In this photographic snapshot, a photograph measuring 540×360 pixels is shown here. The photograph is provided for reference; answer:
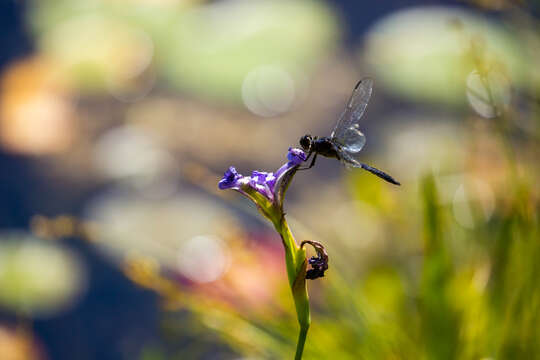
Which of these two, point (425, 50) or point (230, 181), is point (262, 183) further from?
point (425, 50)

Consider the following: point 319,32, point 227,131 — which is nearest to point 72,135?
point 227,131

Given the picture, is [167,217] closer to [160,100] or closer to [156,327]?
[156,327]

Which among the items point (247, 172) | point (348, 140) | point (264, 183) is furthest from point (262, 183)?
point (247, 172)

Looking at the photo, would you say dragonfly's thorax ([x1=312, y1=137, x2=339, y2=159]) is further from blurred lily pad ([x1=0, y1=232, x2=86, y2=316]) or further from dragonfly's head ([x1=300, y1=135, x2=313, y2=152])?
blurred lily pad ([x1=0, y1=232, x2=86, y2=316])

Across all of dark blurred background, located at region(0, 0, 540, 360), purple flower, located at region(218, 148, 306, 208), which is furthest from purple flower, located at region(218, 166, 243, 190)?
dark blurred background, located at region(0, 0, 540, 360)

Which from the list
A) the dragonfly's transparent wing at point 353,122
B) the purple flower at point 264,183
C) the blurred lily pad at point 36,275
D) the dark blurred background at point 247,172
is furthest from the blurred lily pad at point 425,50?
the purple flower at point 264,183

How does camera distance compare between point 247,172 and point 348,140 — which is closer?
point 348,140

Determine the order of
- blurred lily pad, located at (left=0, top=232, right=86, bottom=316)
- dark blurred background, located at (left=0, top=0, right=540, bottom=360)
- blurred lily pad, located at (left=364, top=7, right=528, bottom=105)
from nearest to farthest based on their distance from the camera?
1. dark blurred background, located at (left=0, top=0, right=540, bottom=360)
2. blurred lily pad, located at (left=0, top=232, right=86, bottom=316)
3. blurred lily pad, located at (left=364, top=7, right=528, bottom=105)
